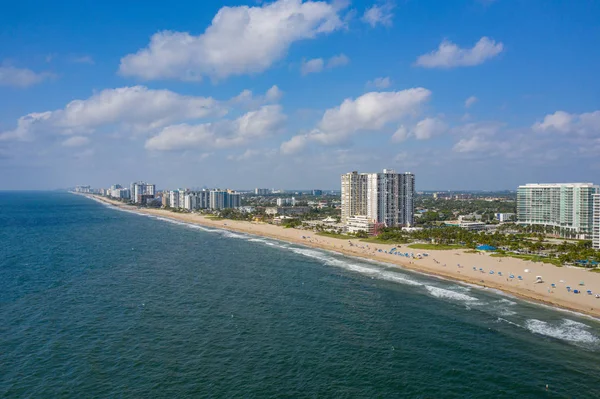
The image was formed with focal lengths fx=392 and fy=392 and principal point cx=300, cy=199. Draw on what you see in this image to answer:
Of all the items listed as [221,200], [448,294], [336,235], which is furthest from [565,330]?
[221,200]

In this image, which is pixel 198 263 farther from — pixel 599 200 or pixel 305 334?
pixel 599 200

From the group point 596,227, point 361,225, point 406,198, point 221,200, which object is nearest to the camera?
point 596,227

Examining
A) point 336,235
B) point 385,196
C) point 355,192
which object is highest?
point 355,192

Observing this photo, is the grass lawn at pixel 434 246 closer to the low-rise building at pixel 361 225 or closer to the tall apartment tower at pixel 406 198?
the low-rise building at pixel 361 225

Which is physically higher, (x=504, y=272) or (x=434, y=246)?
(x=434, y=246)

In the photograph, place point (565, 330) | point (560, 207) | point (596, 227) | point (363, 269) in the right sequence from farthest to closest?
point (560, 207) < point (596, 227) < point (363, 269) < point (565, 330)

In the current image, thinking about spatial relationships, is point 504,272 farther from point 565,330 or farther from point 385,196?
point 385,196

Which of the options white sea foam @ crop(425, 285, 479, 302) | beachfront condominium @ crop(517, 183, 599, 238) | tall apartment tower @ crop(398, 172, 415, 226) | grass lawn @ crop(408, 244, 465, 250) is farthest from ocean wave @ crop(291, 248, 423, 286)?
beachfront condominium @ crop(517, 183, 599, 238)
